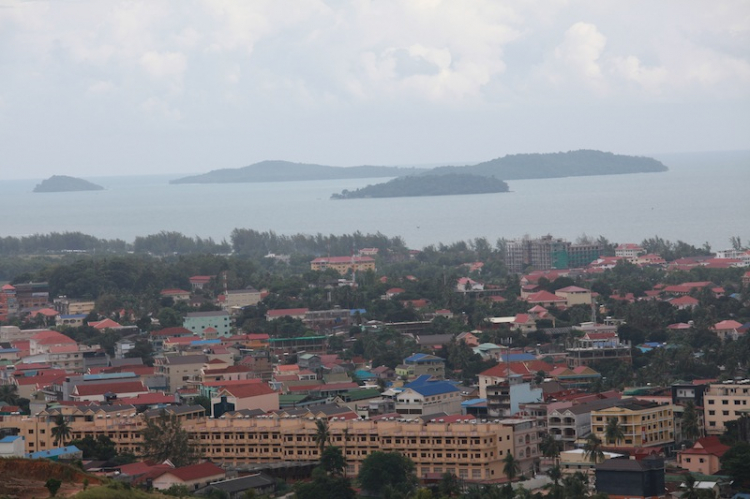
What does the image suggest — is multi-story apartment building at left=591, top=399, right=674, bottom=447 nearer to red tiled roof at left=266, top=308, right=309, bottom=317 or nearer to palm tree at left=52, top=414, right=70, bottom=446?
palm tree at left=52, top=414, right=70, bottom=446

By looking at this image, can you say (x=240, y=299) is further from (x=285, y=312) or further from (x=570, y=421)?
(x=570, y=421)

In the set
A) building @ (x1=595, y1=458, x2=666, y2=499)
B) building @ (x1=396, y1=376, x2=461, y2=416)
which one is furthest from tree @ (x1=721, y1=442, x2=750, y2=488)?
building @ (x1=396, y1=376, x2=461, y2=416)

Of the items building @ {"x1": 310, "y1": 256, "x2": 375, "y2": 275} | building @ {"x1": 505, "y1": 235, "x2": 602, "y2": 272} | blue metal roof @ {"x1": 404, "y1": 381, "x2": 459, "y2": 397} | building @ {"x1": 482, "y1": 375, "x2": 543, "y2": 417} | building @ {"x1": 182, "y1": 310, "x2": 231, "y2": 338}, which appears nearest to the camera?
building @ {"x1": 482, "y1": 375, "x2": 543, "y2": 417}

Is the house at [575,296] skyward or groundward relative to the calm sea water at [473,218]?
groundward

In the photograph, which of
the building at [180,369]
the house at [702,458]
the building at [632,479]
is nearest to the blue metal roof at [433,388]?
the house at [702,458]

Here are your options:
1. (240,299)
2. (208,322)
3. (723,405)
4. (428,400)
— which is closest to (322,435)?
(428,400)

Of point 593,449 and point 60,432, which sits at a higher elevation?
point 60,432

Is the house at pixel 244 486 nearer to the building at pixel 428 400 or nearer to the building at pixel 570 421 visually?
the building at pixel 428 400
